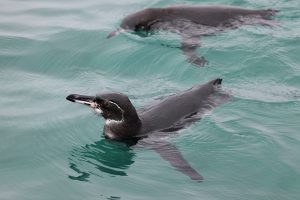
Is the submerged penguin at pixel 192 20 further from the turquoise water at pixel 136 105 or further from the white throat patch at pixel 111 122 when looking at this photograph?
the white throat patch at pixel 111 122

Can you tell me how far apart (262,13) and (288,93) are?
289 cm

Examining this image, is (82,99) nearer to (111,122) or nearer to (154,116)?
(111,122)

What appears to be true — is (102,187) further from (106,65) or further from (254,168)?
(106,65)

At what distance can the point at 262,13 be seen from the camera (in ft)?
36.1

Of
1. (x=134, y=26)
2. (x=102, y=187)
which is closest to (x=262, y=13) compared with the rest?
(x=134, y=26)

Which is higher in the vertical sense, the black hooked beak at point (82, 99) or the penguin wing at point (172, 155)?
the black hooked beak at point (82, 99)

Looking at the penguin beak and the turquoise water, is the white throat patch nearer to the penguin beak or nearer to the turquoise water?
the turquoise water

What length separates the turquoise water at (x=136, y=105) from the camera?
643 cm

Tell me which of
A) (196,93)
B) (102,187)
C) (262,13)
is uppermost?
(262,13)

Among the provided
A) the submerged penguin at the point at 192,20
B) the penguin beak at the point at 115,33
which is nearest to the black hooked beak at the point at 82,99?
the submerged penguin at the point at 192,20

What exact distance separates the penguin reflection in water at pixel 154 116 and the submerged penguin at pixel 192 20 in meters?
2.91

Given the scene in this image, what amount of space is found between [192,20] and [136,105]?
3.27m

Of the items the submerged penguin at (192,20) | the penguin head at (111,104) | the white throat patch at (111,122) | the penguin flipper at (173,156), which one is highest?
the submerged penguin at (192,20)

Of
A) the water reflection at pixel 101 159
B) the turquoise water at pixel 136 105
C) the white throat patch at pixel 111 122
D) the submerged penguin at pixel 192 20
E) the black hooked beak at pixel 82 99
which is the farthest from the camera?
the submerged penguin at pixel 192 20
